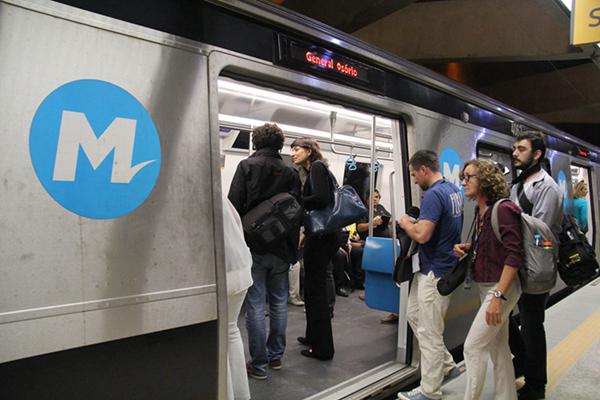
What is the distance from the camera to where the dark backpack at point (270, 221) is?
8.81 ft

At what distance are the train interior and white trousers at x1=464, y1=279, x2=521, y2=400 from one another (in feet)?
2.88

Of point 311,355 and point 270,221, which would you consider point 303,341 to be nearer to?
point 311,355

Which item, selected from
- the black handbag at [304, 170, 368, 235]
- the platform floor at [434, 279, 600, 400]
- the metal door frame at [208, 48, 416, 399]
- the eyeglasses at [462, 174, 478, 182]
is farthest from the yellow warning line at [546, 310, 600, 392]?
the black handbag at [304, 170, 368, 235]

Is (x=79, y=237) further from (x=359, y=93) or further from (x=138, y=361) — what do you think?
(x=359, y=93)

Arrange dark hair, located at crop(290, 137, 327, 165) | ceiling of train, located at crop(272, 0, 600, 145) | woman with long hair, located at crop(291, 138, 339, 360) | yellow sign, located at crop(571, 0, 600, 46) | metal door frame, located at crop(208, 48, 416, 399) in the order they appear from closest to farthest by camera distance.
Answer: metal door frame, located at crop(208, 48, 416, 399) → woman with long hair, located at crop(291, 138, 339, 360) → dark hair, located at crop(290, 137, 327, 165) → yellow sign, located at crop(571, 0, 600, 46) → ceiling of train, located at crop(272, 0, 600, 145)

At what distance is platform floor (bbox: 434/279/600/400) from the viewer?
2.85 meters

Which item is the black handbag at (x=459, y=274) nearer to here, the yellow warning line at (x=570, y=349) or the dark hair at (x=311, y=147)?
the yellow warning line at (x=570, y=349)

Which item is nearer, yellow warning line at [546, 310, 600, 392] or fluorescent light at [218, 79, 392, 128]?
yellow warning line at [546, 310, 600, 392]

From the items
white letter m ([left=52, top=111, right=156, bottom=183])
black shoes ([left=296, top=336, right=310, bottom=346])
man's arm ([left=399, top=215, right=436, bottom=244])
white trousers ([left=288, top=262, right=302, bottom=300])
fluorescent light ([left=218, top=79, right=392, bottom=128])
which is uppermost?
fluorescent light ([left=218, top=79, right=392, bottom=128])

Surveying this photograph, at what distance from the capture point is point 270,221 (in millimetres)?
2699

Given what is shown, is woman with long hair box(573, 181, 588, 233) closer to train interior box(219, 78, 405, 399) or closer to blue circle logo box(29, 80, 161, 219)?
train interior box(219, 78, 405, 399)

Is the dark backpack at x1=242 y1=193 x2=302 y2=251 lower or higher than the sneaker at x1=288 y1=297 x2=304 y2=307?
higher

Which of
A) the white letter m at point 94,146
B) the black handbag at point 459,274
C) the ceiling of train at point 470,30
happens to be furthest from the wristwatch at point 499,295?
the ceiling of train at point 470,30

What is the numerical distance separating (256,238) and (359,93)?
1057 mm
